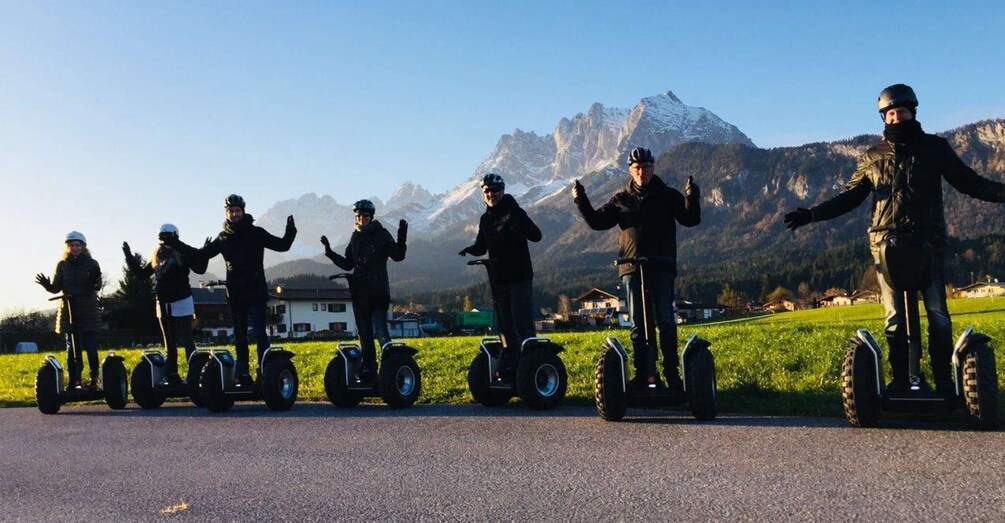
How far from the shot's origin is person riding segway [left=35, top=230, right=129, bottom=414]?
411 inches

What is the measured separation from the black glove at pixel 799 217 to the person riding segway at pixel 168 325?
7.46 meters

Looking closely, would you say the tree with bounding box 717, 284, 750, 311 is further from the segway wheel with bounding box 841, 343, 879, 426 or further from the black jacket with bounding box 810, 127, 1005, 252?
the segway wheel with bounding box 841, 343, 879, 426

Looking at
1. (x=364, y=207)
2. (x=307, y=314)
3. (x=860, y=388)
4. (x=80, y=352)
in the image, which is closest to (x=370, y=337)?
(x=364, y=207)

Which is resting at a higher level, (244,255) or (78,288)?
(244,255)

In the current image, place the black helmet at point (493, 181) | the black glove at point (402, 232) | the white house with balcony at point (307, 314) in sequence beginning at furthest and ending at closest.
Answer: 1. the white house with balcony at point (307, 314)
2. the black glove at point (402, 232)
3. the black helmet at point (493, 181)

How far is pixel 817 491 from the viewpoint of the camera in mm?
3963

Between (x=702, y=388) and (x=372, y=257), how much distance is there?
460 centimetres

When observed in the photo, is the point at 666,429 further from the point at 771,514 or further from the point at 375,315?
the point at 375,315

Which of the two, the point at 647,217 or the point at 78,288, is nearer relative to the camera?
the point at 647,217

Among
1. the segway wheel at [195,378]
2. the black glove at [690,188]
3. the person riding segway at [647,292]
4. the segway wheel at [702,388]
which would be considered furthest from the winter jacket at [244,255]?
the segway wheel at [702,388]

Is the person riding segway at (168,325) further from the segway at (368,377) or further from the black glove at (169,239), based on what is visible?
the segway at (368,377)

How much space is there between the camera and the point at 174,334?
10727 millimetres

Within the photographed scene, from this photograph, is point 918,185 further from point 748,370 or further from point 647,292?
point 748,370

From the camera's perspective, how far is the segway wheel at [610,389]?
671cm
